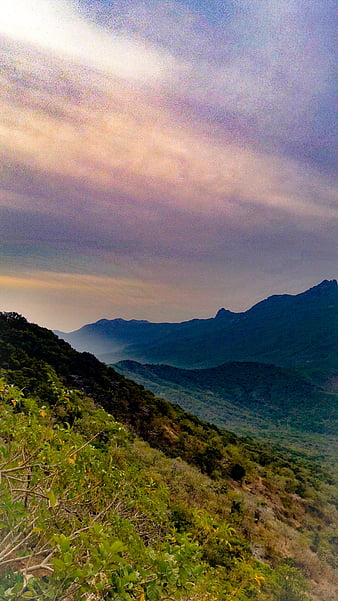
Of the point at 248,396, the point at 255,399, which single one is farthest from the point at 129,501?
the point at 248,396

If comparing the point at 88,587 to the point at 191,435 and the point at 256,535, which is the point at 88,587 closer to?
the point at 256,535

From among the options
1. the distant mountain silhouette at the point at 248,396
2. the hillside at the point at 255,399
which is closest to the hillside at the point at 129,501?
the hillside at the point at 255,399

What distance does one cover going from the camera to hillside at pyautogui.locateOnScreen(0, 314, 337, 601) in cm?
244

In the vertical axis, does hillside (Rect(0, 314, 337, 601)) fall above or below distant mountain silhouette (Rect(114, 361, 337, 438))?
above

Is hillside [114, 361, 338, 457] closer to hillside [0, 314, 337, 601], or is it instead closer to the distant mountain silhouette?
the distant mountain silhouette

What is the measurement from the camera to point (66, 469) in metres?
3.92

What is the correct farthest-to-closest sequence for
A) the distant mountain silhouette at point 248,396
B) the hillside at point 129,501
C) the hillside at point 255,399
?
1. the distant mountain silhouette at point 248,396
2. the hillside at point 255,399
3. the hillside at point 129,501

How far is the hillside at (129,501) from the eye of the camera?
244cm

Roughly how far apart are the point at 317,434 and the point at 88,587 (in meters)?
108

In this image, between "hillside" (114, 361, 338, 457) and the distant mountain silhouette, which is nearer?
"hillside" (114, 361, 338, 457)

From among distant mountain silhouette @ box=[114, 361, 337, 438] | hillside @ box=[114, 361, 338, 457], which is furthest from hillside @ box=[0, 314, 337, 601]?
distant mountain silhouette @ box=[114, 361, 337, 438]

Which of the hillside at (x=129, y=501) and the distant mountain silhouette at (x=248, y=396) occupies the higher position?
the hillside at (x=129, y=501)

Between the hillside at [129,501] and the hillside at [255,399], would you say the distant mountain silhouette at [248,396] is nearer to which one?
the hillside at [255,399]

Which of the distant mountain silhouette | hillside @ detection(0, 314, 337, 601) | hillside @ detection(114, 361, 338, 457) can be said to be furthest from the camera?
the distant mountain silhouette
